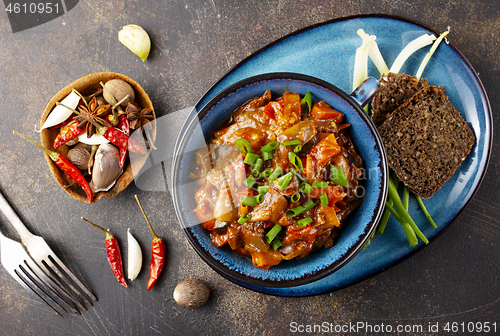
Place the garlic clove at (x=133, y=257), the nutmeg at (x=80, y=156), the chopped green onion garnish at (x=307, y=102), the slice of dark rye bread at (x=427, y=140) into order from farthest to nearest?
the garlic clove at (x=133, y=257)
the nutmeg at (x=80, y=156)
the slice of dark rye bread at (x=427, y=140)
the chopped green onion garnish at (x=307, y=102)

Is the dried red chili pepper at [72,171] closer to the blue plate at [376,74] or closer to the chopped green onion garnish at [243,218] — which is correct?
the blue plate at [376,74]

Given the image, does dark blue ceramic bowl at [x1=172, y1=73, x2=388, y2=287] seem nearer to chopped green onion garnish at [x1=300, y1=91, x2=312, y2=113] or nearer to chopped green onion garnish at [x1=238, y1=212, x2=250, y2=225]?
chopped green onion garnish at [x1=300, y1=91, x2=312, y2=113]

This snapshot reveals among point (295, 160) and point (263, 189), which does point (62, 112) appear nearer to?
point (263, 189)

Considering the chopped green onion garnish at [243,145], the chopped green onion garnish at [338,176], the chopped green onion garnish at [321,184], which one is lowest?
the chopped green onion garnish at [338,176]

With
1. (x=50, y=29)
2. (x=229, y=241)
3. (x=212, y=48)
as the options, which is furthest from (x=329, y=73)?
(x=50, y=29)

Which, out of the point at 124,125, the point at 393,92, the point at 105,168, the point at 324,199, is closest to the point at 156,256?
the point at 105,168

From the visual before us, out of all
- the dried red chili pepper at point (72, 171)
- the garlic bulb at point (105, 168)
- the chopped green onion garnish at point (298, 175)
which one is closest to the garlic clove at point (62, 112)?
the dried red chili pepper at point (72, 171)

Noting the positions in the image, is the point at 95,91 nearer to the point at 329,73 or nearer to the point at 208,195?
the point at 208,195
